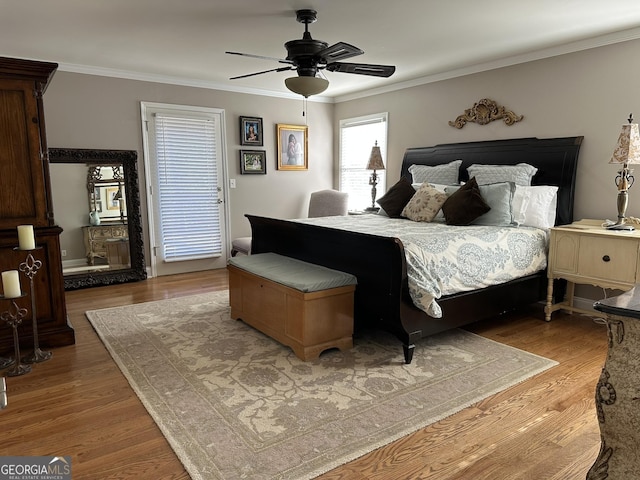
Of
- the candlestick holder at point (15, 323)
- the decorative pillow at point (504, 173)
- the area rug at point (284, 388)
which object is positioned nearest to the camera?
the area rug at point (284, 388)

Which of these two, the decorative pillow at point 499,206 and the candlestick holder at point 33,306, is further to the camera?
the decorative pillow at point 499,206

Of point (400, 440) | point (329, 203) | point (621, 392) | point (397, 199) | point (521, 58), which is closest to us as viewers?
point (621, 392)

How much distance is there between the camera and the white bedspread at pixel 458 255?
284 cm

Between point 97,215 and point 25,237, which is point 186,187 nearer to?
point 97,215

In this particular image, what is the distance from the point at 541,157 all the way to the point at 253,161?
3.56 meters

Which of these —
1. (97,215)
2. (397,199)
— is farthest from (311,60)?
(97,215)

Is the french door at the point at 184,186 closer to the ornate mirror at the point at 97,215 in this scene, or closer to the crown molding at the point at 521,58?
the ornate mirror at the point at 97,215

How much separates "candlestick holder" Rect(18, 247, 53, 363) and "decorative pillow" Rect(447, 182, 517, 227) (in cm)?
337

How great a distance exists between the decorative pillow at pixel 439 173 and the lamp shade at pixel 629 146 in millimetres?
1564

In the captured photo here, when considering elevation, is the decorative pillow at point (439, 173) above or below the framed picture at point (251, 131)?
below

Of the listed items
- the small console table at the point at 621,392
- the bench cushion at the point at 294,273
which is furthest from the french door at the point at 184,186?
the small console table at the point at 621,392

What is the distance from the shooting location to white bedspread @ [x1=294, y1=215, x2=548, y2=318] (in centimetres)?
284

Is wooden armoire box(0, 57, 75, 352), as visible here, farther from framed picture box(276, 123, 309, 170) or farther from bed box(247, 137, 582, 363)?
framed picture box(276, 123, 309, 170)

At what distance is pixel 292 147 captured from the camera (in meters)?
6.43
